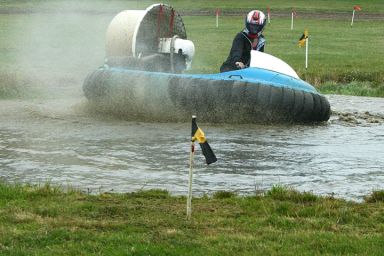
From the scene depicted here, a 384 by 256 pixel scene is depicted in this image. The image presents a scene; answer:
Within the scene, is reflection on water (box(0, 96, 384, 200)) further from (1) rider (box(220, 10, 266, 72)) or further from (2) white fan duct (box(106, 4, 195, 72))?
(2) white fan duct (box(106, 4, 195, 72))

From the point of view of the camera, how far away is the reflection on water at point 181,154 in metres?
8.36

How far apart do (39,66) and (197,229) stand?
13.7 metres

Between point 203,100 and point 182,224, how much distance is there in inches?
228

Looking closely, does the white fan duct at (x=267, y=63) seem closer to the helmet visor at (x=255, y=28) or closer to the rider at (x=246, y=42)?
the rider at (x=246, y=42)

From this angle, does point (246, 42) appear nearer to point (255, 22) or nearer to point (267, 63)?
point (255, 22)

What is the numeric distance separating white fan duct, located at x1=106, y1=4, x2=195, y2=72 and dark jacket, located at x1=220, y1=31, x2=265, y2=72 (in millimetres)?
2044

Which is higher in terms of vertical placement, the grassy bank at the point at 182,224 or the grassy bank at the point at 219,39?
the grassy bank at the point at 182,224

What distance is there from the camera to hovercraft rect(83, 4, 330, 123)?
1180 cm

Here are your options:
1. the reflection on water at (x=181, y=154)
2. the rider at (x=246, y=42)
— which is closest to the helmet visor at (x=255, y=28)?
the rider at (x=246, y=42)

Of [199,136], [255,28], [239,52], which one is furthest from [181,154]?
[255,28]

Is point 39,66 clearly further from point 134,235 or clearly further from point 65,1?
point 65,1

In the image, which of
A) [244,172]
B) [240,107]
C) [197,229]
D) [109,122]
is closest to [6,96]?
[109,122]

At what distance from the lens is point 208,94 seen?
39.0 feet

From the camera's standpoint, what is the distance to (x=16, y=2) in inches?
1986
